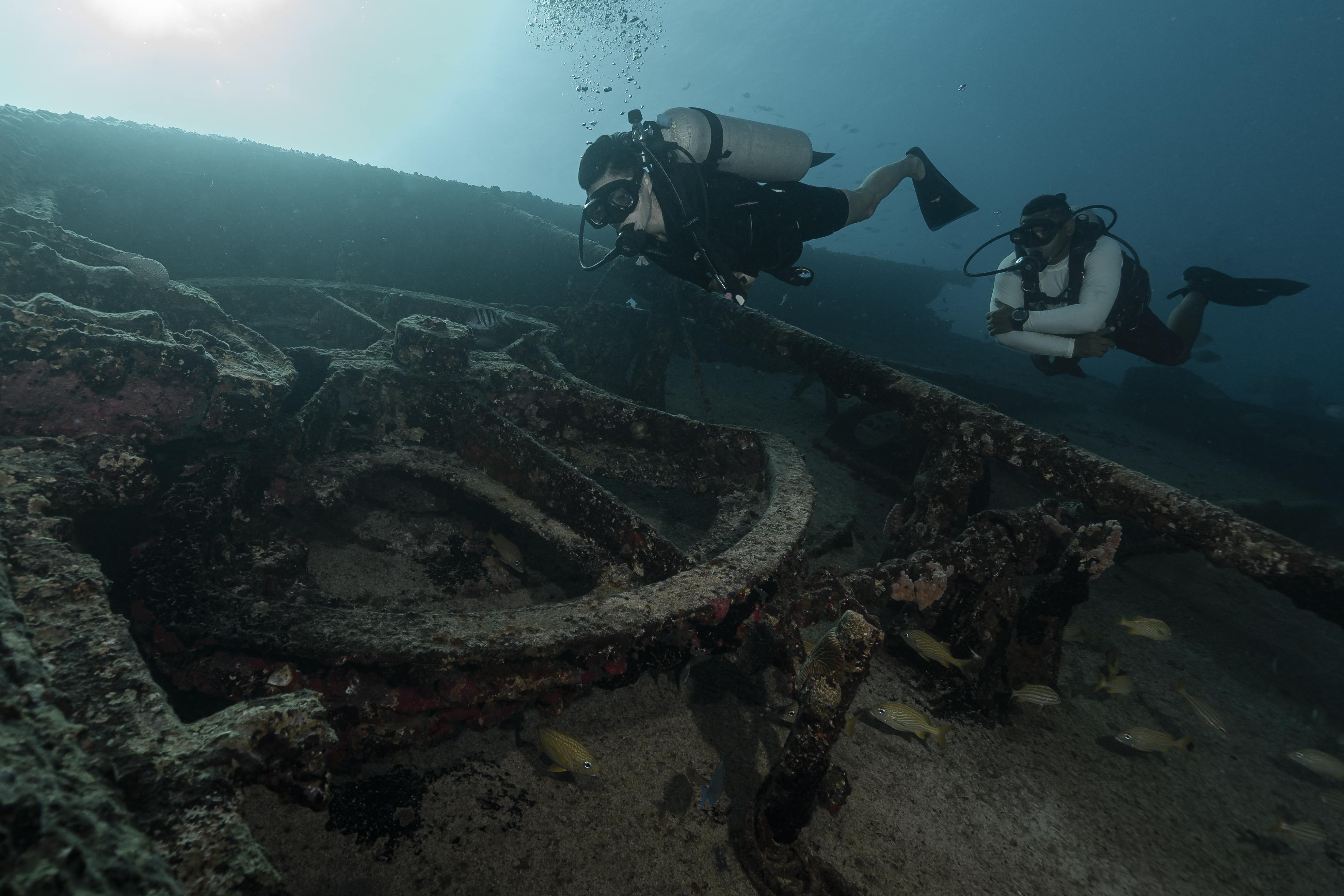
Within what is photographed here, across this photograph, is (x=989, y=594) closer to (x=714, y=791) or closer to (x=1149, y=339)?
(x=714, y=791)

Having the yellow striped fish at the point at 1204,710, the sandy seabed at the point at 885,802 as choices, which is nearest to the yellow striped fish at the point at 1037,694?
the sandy seabed at the point at 885,802

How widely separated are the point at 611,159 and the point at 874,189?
116 inches

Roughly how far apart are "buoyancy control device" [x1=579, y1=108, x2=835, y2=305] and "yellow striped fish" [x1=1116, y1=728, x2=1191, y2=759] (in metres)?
4.13

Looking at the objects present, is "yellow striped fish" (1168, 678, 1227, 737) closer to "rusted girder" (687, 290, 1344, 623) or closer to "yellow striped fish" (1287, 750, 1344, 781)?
"yellow striped fish" (1287, 750, 1344, 781)

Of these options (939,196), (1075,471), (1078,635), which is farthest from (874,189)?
(1078,635)

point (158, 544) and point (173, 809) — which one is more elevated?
point (173, 809)

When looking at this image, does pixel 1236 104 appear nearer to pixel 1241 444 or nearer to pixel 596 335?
pixel 1241 444

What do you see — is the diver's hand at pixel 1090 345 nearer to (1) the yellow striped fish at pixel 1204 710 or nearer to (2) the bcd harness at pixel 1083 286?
(2) the bcd harness at pixel 1083 286

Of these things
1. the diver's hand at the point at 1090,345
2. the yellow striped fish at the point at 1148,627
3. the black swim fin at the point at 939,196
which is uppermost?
the black swim fin at the point at 939,196

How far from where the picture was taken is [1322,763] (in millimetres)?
3309

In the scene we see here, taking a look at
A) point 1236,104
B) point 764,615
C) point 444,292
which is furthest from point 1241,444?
point 1236,104

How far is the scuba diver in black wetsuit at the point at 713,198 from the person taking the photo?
4.30m

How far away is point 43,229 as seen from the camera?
436 cm

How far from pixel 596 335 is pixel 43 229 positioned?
517 centimetres
